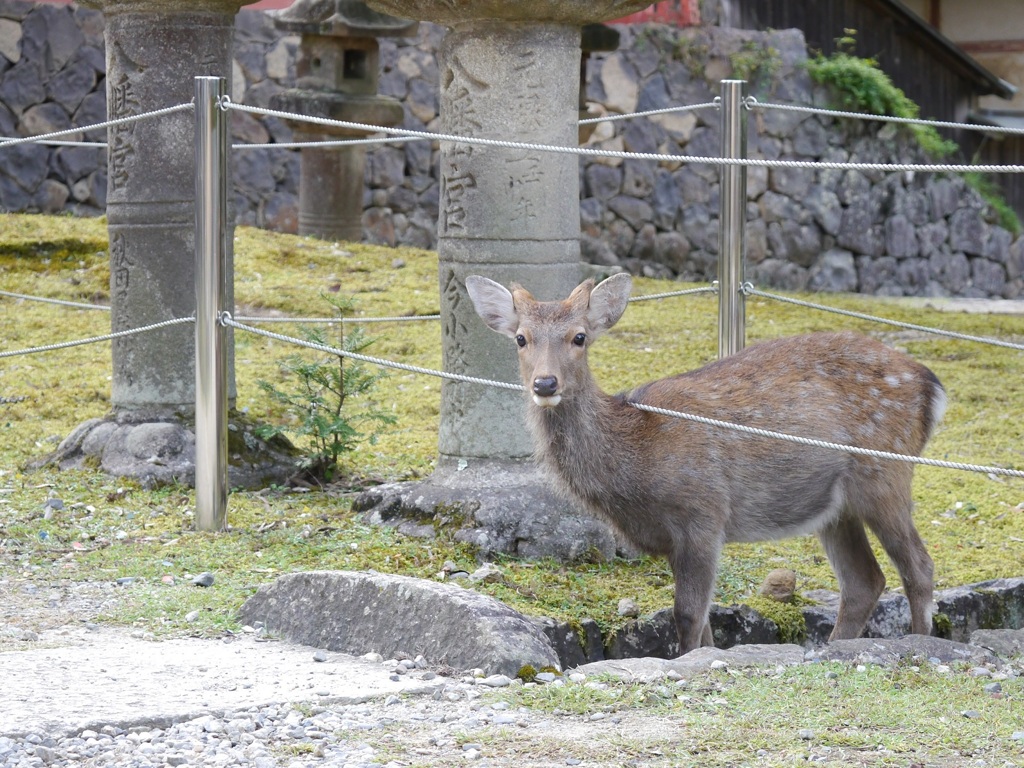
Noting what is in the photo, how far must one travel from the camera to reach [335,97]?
12703 millimetres

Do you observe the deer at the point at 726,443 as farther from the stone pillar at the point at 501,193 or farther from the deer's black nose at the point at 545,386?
the stone pillar at the point at 501,193

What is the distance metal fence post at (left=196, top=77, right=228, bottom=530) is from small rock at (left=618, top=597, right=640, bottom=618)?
1.72 meters

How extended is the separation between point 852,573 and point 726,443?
81cm

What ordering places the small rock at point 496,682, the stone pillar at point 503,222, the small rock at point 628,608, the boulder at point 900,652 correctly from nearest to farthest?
1. the small rock at point 496,682
2. the boulder at point 900,652
3. the small rock at point 628,608
4. the stone pillar at point 503,222

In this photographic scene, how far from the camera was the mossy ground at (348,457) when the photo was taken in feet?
17.6

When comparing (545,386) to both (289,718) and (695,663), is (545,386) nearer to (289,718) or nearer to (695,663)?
(695,663)

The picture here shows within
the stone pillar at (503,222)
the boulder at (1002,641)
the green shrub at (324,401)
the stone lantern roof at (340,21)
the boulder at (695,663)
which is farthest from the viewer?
the stone lantern roof at (340,21)

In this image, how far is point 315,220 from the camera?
535 inches

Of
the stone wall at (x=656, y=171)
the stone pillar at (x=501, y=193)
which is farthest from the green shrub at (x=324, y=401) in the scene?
the stone wall at (x=656, y=171)

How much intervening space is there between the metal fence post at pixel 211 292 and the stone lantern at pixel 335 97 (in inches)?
275

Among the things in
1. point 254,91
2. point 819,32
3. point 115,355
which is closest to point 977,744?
point 115,355

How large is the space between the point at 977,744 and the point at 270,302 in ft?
25.2

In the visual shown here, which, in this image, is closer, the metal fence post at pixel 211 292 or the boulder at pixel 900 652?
→ the boulder at pixel 900 652

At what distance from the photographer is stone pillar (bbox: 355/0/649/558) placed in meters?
5.62
